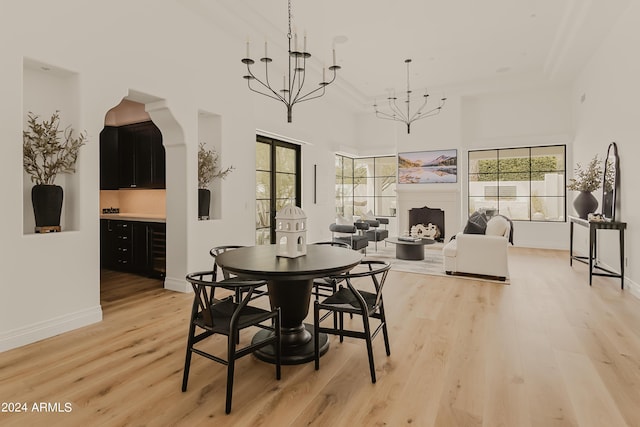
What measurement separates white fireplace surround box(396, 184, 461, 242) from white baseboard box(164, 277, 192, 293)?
19.7 ft

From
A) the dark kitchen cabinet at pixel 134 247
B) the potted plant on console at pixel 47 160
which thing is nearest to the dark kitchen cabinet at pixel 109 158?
the dark kitchen cabinet at pixel 134 247

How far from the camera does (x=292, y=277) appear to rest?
2264mm

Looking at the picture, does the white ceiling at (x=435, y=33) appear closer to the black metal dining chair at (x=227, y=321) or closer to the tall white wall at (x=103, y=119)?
the tall white wall at (x=103, y=119)

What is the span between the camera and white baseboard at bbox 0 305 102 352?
9.25 feet

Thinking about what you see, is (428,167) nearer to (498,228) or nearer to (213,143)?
(498,228)

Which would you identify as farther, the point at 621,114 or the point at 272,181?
the point at 272,181

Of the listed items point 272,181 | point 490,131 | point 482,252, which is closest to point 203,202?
point 272,181

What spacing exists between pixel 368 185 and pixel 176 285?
6569 mm

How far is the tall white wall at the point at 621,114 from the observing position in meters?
4.27

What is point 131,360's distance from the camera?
2627 millimetres

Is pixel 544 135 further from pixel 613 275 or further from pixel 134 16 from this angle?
pixel 134 16

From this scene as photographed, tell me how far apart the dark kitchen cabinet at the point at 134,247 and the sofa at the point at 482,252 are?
4.23m

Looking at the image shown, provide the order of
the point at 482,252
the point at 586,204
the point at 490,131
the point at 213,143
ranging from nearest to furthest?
the point at 213,143 < the point at 482,252 < the point at 586,204 < the point at 490,131

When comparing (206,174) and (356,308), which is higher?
(206,174)
